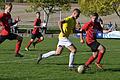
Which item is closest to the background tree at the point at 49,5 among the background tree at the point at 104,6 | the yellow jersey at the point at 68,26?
the background tree at the point at 104,6

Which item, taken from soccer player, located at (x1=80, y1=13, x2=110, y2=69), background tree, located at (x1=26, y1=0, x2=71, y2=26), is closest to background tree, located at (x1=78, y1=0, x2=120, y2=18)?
background tree, located at (x1=26, y1=0, x2=71, y2=26)

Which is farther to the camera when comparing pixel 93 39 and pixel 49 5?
pixel 49 5

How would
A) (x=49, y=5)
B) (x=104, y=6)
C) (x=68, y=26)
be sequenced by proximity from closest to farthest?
(x=68, y=26) < (x=104, y=6) < (x=49, y=5)

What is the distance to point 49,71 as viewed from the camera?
1541cm

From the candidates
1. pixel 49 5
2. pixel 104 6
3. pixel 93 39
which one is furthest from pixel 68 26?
pixel 49 5

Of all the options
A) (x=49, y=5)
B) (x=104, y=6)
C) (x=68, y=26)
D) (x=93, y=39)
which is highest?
(x=68, y=26)

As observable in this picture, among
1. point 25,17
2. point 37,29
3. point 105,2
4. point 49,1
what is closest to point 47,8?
point 49,1

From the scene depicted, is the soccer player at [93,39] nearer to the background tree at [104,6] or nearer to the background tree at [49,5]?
the background tree at [104,6]

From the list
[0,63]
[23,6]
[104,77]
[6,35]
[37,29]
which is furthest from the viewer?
[23,6]

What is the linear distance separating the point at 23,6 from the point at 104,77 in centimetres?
8141

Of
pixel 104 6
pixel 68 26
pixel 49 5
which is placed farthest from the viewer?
pixel 49 5

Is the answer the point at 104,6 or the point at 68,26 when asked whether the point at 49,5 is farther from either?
the point at 68,26

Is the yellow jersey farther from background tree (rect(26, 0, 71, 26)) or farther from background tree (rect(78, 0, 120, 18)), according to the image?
background tree (rect(26, 0, 71, 26))

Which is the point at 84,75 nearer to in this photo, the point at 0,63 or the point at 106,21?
the point at 0,63
